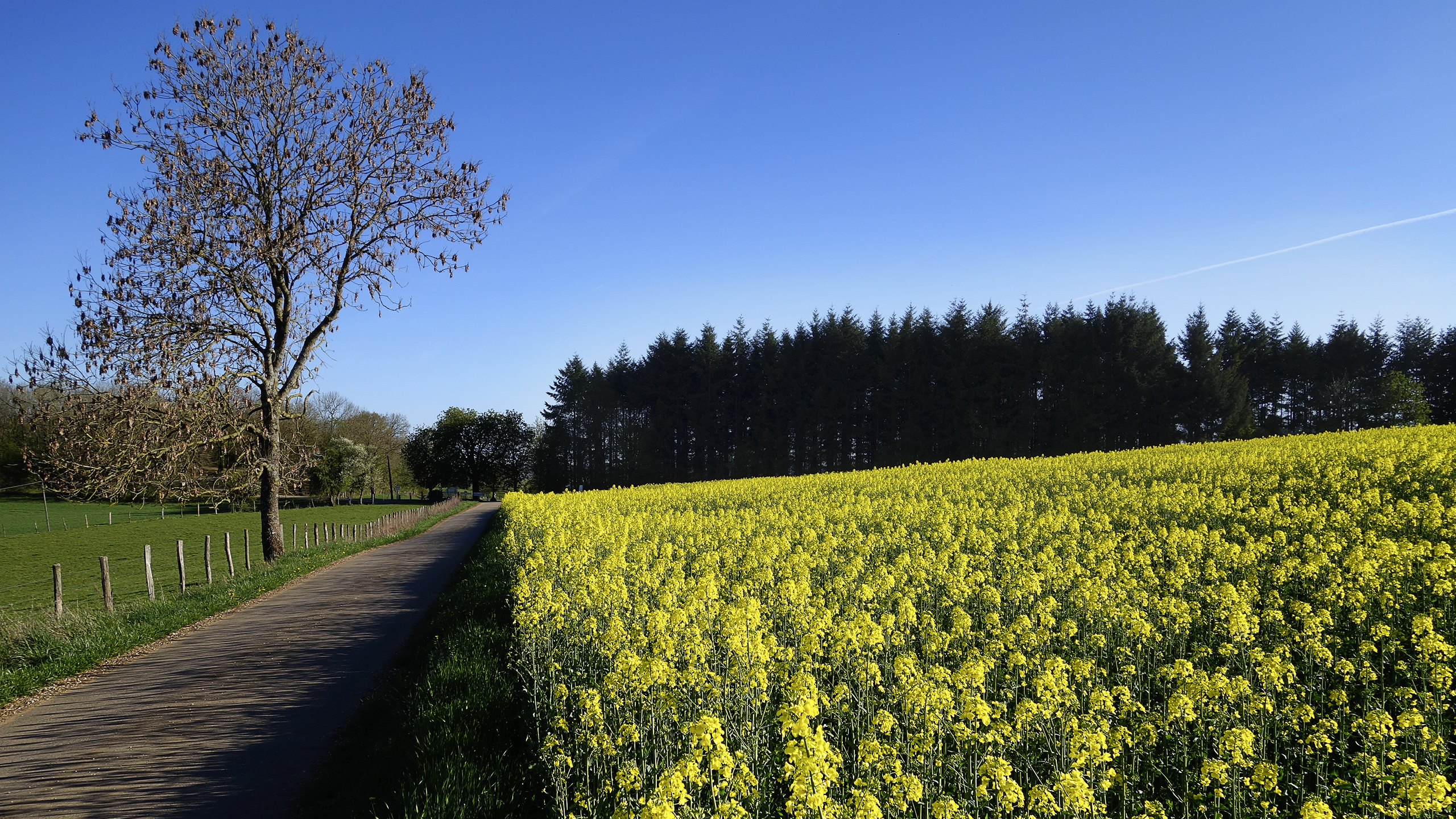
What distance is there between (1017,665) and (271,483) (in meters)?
18.8

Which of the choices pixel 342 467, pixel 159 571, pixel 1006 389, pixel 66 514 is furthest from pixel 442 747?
pixel 342 467

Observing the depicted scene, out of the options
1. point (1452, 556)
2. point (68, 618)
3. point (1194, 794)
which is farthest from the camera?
point (68, 618)

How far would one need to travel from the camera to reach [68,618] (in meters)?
11.2

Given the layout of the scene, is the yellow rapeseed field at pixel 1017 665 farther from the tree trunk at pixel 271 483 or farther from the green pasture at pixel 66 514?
the green pasture at pixel 66 514

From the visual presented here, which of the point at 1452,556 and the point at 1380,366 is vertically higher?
the point at 1380,366

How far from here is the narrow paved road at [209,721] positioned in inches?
227

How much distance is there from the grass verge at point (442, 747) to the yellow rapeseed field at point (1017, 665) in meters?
0.39

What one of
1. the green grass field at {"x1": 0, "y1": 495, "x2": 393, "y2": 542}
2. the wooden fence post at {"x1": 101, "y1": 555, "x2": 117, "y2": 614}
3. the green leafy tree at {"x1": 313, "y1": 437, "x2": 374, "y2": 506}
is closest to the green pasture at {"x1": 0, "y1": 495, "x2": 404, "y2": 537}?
the green grass field at {"x1": 0, "y1": 495, "x2": 393, "y2": 542}

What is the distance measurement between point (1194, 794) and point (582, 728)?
151 inches

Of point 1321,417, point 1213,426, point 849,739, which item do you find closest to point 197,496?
point 849,739

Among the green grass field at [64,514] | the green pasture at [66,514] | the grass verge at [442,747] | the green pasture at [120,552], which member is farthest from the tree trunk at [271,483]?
the green grass field at [64,514]

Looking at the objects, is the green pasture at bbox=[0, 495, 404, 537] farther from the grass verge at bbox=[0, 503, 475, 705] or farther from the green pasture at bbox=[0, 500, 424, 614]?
the grass verge at bbox=[0, 503, 475, 705]

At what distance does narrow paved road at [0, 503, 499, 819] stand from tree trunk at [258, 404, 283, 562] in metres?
6.65

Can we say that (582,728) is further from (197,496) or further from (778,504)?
(197,496)
